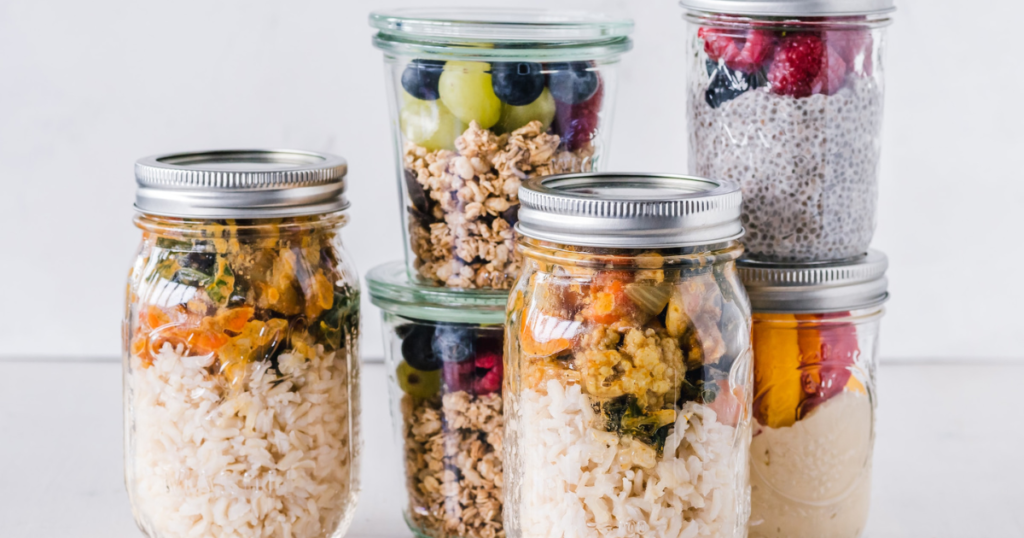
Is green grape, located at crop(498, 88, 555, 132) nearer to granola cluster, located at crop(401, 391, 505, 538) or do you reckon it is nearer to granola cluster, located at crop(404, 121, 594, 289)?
granola cluster, located at crop(404, 121, 594, 289)

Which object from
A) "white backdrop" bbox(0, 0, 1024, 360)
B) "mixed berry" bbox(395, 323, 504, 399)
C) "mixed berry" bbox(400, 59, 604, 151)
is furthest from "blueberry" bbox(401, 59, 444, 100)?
"white backdrop" bbox(0, 0, 1024, 360)

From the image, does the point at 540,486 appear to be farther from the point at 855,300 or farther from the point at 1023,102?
the point at 1023,102

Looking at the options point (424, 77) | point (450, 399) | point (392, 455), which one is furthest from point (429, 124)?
point (392, 455)

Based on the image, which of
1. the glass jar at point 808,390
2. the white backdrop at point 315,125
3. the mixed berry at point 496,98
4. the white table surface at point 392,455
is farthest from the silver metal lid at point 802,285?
the white backdrop at point 315,125

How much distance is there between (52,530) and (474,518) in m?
0.47

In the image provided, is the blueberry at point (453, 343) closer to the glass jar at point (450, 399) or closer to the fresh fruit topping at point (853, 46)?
the glass jar at point (450, 399)

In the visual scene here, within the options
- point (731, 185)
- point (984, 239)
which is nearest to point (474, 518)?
point (731, 185)

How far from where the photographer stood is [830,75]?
88cm

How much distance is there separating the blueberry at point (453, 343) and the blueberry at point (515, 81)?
23 cm

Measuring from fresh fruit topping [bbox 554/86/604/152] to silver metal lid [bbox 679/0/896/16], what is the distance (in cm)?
15

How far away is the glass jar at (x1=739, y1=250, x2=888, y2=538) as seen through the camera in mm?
925

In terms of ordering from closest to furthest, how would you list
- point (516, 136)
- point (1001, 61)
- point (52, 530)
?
point (516, 136)
point (52, 530)
point (1001, 61)

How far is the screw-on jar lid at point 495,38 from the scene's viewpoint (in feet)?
2.99

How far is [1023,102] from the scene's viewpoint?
1577mm
